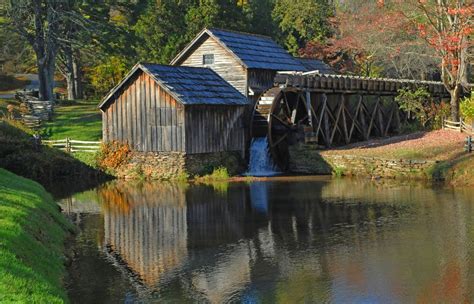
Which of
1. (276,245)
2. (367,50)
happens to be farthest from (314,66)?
(276,245)

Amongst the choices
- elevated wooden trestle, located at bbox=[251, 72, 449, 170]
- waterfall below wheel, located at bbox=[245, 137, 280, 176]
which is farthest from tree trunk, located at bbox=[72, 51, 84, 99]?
waterfall below wheel, located at bbox=[245, 137, 280, 176]

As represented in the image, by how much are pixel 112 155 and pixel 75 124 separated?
1029 cm

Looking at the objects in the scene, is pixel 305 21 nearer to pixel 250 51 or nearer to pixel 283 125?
pixel 250 51

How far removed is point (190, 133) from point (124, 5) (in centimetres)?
2707

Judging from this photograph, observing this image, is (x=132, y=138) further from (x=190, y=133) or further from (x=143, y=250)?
(x=143, y=250)

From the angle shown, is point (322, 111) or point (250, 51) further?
point (250, 51)

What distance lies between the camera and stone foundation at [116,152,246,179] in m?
31.3

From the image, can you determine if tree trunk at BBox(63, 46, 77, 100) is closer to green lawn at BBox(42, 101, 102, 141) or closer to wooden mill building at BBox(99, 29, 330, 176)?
green lawn at BBox(42, 101, 102, 141)

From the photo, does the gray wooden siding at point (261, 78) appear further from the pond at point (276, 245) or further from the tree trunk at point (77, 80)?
the tree trunk at point (77, 80)

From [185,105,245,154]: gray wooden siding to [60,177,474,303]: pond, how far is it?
4756 millimetres

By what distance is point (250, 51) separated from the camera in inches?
1453

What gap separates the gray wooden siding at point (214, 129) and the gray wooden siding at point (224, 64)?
179 cm

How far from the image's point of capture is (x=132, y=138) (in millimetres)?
33062

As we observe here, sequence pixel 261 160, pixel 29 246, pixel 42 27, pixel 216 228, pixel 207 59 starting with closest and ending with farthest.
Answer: pixel 29 246 < pixel 216 228 < pixel 261 160 < pixel 207 59 < pixel 42 27
